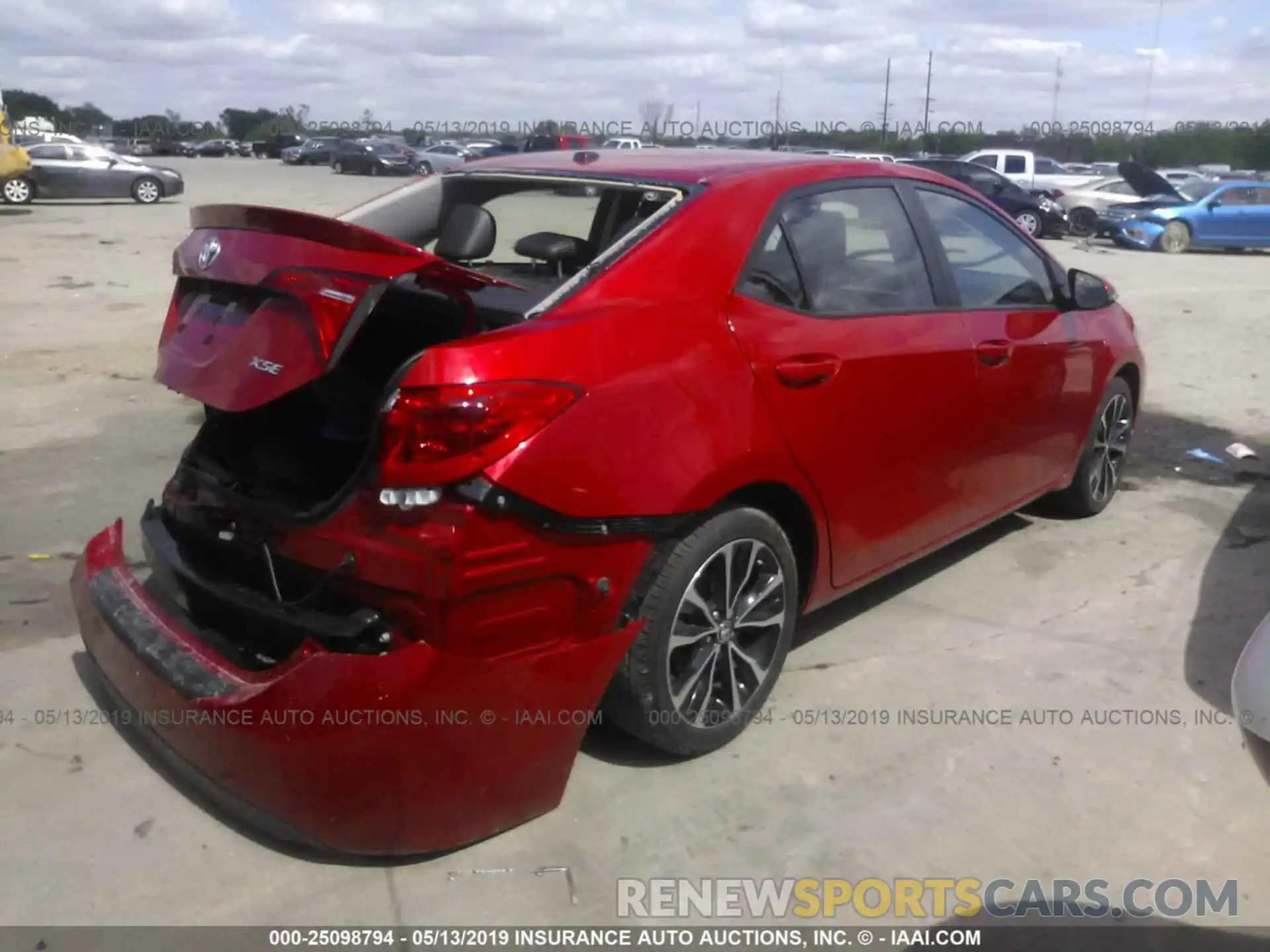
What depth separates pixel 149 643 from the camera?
3.26 metres

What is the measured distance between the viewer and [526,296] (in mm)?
3412

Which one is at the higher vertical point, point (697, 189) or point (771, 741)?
point (697, 189)

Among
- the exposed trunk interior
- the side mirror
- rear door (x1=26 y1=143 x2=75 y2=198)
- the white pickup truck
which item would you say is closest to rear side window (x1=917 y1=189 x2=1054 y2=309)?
the side mirror

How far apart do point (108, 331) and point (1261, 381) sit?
9401 mm

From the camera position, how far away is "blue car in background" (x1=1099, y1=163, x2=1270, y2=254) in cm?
2116

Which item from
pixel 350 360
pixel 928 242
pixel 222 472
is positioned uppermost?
pixel 928 242

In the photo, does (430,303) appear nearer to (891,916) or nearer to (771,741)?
(771,741)

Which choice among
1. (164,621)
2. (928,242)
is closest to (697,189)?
(928,242)

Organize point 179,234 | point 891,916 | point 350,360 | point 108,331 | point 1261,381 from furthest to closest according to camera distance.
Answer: point 179,234 < point 108,331 < point 1261,381 < point 350,360 < point 891,916

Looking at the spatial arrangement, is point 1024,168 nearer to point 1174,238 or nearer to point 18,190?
point 1174,238

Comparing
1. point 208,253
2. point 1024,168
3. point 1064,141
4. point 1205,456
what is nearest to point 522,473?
point 208,253

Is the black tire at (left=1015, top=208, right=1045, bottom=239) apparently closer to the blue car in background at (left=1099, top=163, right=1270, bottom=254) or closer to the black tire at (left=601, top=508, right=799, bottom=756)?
the blue car in background at (left=1099, top=163, right=1270, bottom=254)

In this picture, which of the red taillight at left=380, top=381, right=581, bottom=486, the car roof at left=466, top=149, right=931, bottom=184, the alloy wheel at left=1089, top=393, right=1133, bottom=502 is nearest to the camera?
the red taillight at left=380, top=381, right=581, bottom=486

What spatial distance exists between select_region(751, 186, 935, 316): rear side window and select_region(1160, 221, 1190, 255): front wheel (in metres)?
19.1
